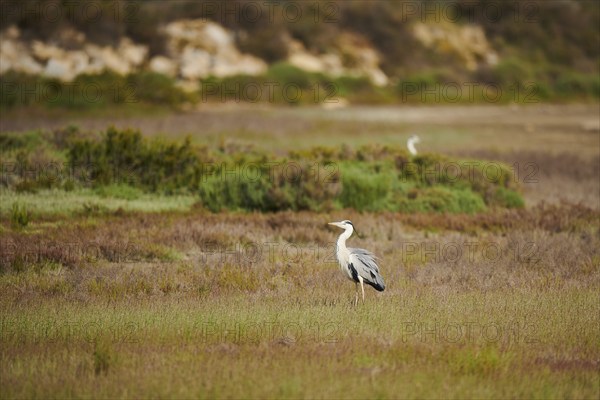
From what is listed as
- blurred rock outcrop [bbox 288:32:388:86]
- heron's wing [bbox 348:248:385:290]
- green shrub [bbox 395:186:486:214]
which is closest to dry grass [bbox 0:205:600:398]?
heron's wing [bbox 348:248:385:290]

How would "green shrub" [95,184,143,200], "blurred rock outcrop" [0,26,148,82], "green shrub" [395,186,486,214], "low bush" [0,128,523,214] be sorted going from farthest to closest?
"blurred rock outcrop" [0,26,148,82], "green shrub" [95,184,143,200], "green shrub" [395,186,486,214], "low bush" [0,128,523,214]

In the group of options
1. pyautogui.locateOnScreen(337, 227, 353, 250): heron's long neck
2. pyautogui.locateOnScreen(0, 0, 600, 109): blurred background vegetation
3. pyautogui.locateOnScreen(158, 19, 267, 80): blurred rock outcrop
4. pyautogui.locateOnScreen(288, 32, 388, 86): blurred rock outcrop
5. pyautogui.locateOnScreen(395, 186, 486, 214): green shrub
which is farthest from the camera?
pyautogui.locateOnScreen(288, 32, 388, 86): blurred rock outcrop

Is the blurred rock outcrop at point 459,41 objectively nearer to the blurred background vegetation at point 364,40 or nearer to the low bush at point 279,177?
the blurred background vegetation at point 364,40

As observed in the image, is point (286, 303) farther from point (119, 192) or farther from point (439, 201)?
point (119, 192)

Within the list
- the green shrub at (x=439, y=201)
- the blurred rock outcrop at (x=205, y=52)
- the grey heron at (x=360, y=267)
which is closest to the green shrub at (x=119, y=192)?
the green shrub at (x=439, y=201)

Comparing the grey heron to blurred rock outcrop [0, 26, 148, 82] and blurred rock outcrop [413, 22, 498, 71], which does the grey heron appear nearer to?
blurred rock outcrop [0, 26, 148, 82]

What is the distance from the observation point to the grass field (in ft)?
25.9

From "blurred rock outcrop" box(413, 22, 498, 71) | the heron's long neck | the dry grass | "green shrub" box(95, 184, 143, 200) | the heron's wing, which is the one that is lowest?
"green shrub" box(95, 184, 143, 200)

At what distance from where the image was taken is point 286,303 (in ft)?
35.8

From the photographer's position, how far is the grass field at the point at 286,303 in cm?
789

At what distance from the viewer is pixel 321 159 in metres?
22.4

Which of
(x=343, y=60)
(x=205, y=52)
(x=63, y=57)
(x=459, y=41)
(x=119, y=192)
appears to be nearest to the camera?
(x=119, y=192)

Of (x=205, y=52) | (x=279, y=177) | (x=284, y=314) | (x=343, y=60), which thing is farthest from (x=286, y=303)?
(x=343, y=60)

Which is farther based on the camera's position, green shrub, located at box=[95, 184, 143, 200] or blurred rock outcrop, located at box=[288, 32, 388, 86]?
blurred rock outcrop, located at box=[288, 32, 388, 86]
